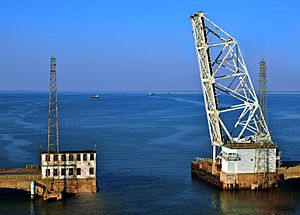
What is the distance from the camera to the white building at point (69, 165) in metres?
43.3

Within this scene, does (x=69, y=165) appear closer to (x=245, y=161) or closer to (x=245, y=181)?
(x=245, y=161)

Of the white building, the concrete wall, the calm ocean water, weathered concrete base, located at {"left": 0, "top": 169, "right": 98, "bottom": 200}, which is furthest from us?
the concrete wall

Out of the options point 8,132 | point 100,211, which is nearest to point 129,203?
point 100,211

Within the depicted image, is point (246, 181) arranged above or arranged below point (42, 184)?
below

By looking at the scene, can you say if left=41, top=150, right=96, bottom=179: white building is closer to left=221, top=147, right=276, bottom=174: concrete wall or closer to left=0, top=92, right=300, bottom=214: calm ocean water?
left=0, top=92, right=300, bottom=214: calm ocean water

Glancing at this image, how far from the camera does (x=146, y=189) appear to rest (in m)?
47.8

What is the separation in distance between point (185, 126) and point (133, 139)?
84.8 feet

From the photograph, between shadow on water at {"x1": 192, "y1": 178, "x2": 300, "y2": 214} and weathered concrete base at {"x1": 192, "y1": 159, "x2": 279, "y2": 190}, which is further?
weathered concrete base at {"x1": 192, "y1": 159, "x2": 279, "y2": 190}

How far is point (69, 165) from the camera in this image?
43875mm

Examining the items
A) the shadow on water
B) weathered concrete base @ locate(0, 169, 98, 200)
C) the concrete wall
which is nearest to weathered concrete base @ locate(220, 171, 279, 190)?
the concrete wall

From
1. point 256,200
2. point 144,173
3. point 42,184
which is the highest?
point 42,184

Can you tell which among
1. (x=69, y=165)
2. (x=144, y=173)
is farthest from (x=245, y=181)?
(x=69, y=165)

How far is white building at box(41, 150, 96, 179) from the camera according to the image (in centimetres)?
4334

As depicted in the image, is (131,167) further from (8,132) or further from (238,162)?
(8,132)
